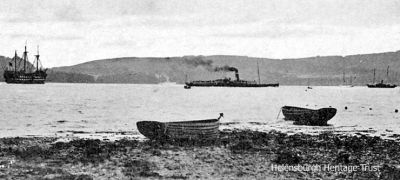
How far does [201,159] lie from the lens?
798 inches

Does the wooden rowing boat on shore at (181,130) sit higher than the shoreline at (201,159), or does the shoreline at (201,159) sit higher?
the wooden rowing boat on shore at (181,130)

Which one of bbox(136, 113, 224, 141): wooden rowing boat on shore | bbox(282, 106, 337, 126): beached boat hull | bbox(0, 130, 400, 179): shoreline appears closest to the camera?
bbox(0, 130, 400, 179): shoreline

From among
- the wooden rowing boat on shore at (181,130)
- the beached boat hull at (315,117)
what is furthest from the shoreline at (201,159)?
the beached boat hull at (315,117)

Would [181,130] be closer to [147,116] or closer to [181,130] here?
[181,130]

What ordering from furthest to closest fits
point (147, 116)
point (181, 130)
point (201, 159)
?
point (147, 116) < point (181, 130) < point (201, 159)

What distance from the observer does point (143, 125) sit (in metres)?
25.7

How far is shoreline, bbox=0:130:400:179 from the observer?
17.2 meters

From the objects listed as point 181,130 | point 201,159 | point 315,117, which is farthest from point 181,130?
point 315,117

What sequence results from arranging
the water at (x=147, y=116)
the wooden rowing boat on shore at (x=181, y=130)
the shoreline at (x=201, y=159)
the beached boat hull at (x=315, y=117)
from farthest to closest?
the beached boat hull at (x=315, y=117), the water at (x=147, y=116), the wooden rowing boat on shore at (x=181, y=130), the shoreline at (x=201, y=159)

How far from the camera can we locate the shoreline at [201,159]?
56.3 feet

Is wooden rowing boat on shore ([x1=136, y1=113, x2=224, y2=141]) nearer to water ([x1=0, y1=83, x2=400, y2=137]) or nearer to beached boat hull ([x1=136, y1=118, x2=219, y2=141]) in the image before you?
beached boat hull ([x1=136, y1=118, x2=219, y2=141])

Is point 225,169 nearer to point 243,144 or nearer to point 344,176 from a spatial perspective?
point 344,176

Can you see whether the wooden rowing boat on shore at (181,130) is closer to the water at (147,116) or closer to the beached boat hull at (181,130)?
the beached boat hull at (181,130)

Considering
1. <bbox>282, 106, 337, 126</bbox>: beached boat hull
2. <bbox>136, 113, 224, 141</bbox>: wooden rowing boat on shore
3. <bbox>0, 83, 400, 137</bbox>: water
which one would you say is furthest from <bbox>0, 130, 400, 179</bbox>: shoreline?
<bbox>282, 106, 337, 126</bbox>: beached boat hull
